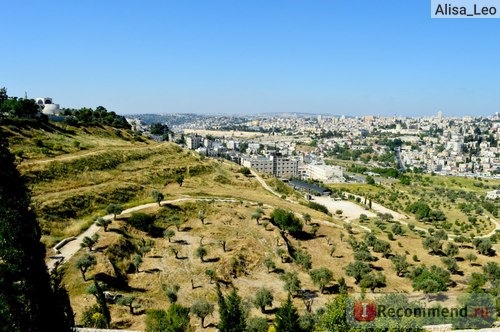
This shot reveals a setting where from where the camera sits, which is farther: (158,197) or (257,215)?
(257,215)

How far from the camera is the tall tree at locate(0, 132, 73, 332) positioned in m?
13.2

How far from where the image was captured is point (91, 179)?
185ft

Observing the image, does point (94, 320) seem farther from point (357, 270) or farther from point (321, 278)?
point (357, 270)

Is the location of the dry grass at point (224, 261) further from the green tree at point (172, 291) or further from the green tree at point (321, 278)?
the green tree at point (321, 278)

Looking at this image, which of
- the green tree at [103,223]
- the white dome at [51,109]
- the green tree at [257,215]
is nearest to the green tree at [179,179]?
the green tree at [257,215]

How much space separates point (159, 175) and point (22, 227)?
172ft

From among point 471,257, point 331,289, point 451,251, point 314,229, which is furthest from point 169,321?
point 471,257

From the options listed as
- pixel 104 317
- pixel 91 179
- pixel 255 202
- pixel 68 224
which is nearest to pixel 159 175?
pixel 91 179

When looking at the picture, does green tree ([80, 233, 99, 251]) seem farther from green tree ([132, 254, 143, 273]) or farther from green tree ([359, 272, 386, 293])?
green tree ([359, 272, 386, 293])

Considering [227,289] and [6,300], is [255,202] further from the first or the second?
[6,300]

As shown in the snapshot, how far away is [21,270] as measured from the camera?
13.6m

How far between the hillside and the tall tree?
1597 centimetres

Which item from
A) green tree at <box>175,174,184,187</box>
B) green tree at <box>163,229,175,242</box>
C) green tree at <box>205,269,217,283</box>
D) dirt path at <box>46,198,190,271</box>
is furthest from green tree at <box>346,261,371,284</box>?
green tree at <box>175,174,184,187</box>

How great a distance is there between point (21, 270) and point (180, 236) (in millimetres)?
32893
